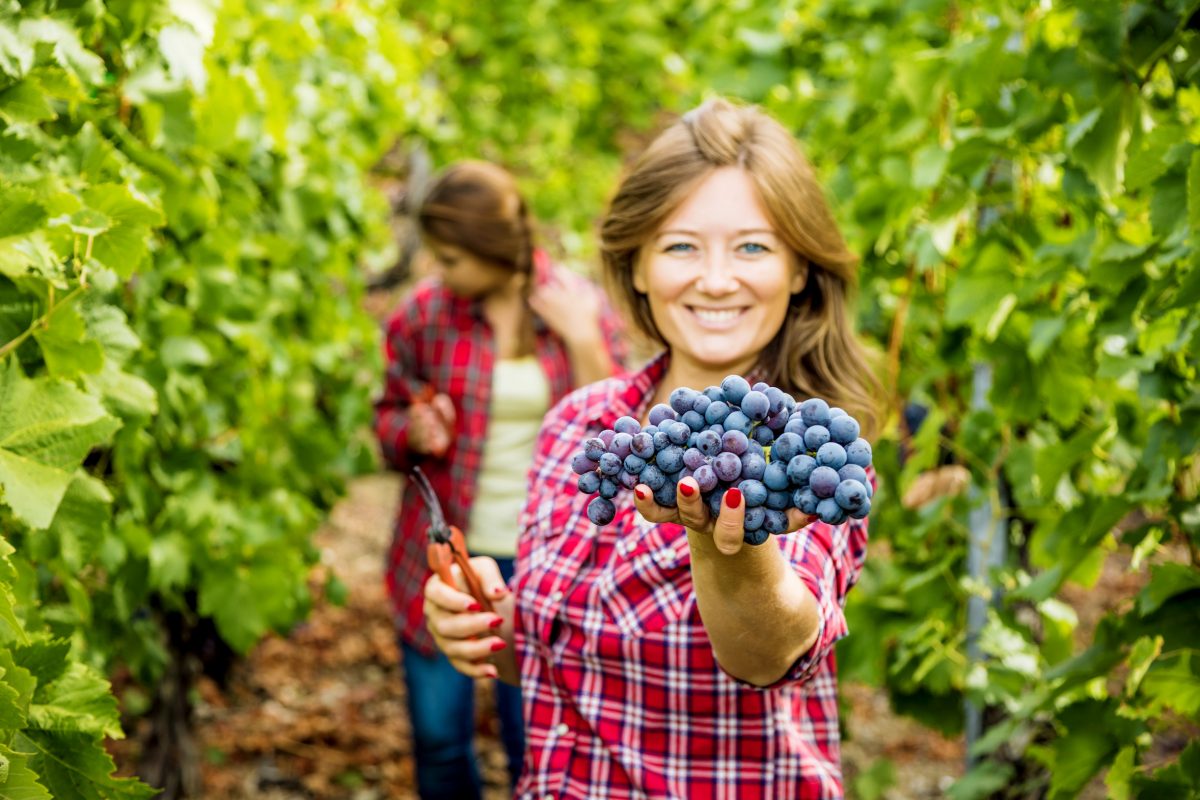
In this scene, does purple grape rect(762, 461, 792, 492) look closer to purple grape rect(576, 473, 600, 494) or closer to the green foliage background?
purple grape rect(576, 473, 600, 494)

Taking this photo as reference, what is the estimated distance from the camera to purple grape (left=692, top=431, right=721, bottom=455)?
97 cm

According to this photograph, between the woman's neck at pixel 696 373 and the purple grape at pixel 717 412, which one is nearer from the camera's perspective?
the purple grape at pixel 717 412

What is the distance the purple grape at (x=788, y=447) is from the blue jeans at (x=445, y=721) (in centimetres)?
212

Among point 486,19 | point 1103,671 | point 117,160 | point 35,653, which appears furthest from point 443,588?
point 486,19

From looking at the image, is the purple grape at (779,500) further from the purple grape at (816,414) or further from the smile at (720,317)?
the smile at (720,317)

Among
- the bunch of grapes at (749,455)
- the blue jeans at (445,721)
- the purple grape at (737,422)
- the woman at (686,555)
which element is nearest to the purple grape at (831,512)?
the bunch of grapes at (749,455)

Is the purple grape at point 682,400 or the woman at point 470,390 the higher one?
the woman at point 470,390

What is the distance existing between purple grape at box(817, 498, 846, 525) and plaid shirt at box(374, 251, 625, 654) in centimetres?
220

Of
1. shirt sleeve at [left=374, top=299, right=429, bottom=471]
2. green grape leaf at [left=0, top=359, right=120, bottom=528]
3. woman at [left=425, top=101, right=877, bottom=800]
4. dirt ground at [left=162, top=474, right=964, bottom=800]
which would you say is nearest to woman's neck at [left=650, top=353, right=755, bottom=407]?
woman at [left=425, top=101, right=877, bottom=800]

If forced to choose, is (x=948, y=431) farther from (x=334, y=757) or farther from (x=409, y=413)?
(x=334, y=757)

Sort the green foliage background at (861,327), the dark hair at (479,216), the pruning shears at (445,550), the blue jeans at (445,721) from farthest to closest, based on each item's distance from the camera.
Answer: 1. the dark hair at (479,216)
2. the blue jeans at (445,721)
3. the pruning shears at (445,550)
4. the green foliage background at (861,327)

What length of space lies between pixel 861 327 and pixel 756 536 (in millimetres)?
2085

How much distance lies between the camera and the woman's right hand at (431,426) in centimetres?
301

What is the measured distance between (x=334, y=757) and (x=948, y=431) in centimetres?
239
